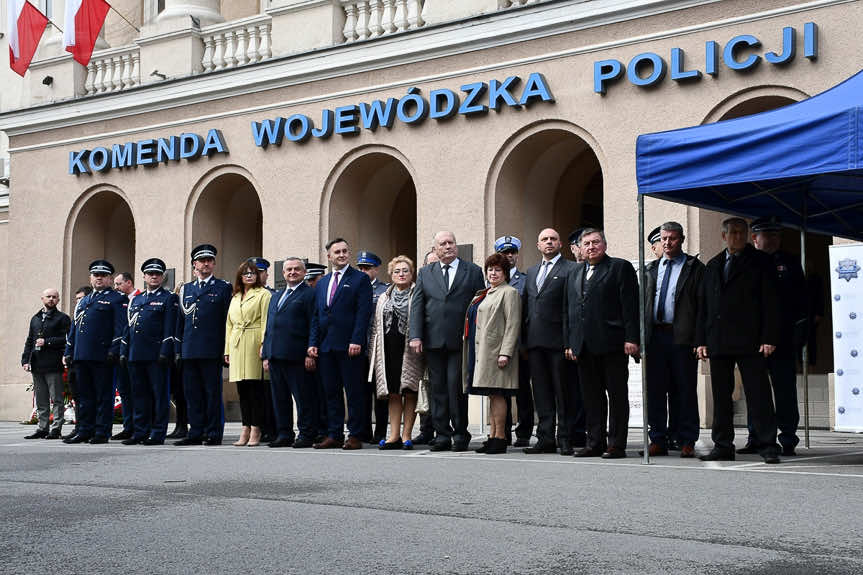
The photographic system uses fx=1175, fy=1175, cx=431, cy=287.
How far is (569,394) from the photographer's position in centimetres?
1097

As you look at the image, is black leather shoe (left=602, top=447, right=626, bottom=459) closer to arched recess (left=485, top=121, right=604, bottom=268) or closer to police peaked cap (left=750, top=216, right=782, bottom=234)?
police peaked cap (left=750, top=216, right=782, bottom=234)

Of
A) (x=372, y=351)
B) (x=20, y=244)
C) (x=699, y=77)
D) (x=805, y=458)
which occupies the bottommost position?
(x=805, y=458)

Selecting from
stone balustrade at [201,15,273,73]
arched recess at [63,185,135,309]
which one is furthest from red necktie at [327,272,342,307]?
arched recess at [63,185,135,309]

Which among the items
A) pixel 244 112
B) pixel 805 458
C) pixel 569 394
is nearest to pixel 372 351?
pixel 569 394

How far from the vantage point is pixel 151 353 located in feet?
44.4

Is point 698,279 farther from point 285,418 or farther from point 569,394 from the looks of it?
point 285,418

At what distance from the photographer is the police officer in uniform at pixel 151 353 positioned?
13516mm

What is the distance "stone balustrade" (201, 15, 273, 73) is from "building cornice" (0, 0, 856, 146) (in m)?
0.38

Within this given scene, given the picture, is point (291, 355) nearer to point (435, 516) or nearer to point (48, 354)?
point (48, 354)

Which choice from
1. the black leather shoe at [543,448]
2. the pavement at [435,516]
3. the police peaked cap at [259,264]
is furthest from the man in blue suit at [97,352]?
the black leather shoe at [543,448]

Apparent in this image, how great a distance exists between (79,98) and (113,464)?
14.8 meters

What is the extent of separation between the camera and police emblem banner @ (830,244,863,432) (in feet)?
43.5

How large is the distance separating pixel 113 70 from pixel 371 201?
6437 mm

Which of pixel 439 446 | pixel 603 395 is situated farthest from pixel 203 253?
pixel 603 395
